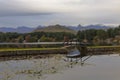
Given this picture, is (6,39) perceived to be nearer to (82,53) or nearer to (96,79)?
(82,53)

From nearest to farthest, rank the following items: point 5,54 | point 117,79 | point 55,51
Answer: point 117,79
point 5,54
point 55,51

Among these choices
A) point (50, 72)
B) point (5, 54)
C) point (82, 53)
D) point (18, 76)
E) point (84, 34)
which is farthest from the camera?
point (84, 34)

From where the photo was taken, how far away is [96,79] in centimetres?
2916

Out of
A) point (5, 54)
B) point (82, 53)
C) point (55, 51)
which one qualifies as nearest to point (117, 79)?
point (82, 53)

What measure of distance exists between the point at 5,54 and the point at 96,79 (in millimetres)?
29816

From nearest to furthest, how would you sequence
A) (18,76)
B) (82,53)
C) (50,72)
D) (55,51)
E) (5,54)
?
(18,76) < (50,72) < (82,53) < (5,54) < (55,51)

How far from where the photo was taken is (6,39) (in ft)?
507

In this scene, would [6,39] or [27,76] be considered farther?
[6,39]

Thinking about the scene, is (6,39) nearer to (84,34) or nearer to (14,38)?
(14,38)

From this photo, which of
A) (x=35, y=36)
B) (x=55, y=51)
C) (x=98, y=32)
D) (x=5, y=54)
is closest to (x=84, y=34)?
(x=98, y=32)

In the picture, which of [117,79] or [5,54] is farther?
[5,54]

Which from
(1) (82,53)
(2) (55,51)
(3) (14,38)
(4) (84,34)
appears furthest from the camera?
(3) (14,38)

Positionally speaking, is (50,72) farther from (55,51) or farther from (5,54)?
(55,51)

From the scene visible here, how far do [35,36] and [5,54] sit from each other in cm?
10470
